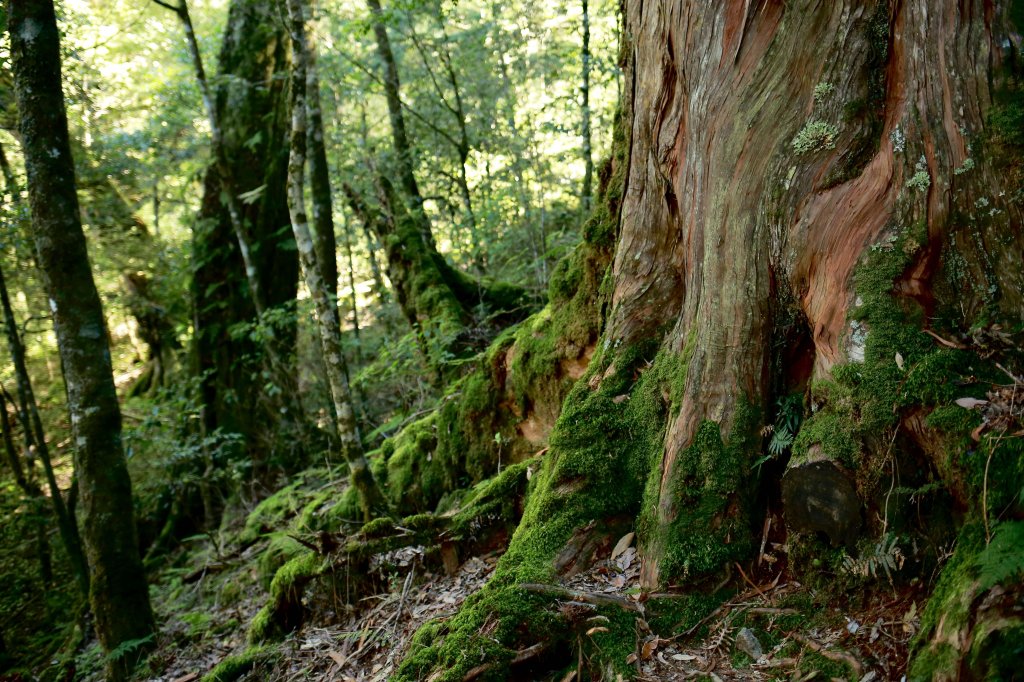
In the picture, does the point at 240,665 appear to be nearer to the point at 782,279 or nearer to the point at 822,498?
the point at 822,498

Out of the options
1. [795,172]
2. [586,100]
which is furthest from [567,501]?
[586,100]

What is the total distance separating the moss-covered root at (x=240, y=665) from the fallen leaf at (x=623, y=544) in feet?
9.38

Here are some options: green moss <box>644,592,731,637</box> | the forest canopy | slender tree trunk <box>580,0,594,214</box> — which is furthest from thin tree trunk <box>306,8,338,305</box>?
green moss <box>644,592,731,637</box>

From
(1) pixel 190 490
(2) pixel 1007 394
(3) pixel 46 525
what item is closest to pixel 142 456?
(1) pixel 190 490

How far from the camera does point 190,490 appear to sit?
11320 millimetres

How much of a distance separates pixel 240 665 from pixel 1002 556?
5030 millimetres

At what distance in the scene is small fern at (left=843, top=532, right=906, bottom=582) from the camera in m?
3.09

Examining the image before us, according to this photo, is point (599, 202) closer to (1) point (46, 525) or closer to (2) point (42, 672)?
(2) point (42, 672)

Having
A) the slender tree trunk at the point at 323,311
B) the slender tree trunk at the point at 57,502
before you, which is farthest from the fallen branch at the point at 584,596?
the slender tree trunk at the point at 57,502

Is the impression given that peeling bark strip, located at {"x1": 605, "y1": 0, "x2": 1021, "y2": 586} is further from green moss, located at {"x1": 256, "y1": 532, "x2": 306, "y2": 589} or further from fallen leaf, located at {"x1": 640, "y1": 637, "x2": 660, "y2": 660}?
green moss, located at {"x1": 256, "y1": 532, "x2": 306, "y2": 589}

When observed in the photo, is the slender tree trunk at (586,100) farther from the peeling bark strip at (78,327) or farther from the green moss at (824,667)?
the green moss at (824,667)

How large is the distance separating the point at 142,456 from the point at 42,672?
371 centimetres

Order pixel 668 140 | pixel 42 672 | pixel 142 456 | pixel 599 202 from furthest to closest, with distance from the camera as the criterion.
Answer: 1. pixel 142 456
2. pixel 42 672
3. pixel 599 202
4. pixel 668 140

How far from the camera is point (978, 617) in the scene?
244cm
